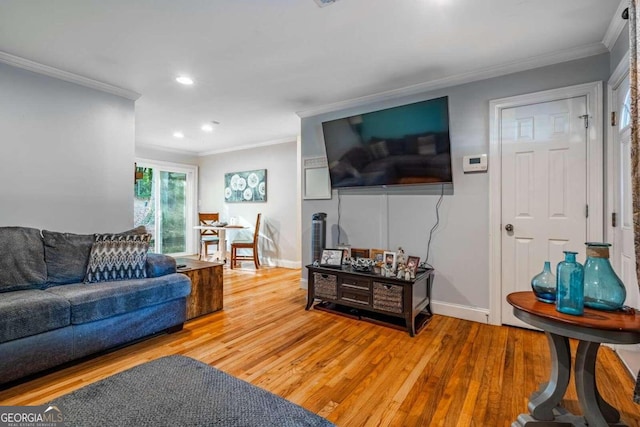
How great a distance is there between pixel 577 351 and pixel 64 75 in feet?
14.2

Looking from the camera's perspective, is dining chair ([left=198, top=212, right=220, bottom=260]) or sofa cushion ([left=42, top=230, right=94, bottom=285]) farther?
dining chair ([left=198, top=212, right=220, bottom=260])

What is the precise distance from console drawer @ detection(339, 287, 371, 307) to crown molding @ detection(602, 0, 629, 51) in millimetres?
2662

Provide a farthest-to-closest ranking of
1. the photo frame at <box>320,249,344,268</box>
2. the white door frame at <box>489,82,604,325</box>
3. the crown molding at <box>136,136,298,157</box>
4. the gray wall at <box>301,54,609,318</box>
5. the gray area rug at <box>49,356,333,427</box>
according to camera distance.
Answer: the crown molding at <box>136,136,298,157</box>
the photo frame at <box>320,249,344,268</box>
the gray wall at <box>301,54,609,318</box>
the white door frame at <box>489,82,604,325</box>
the gray area rug at <box>49,356,333,427</box>

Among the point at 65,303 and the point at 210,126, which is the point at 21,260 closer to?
the point at 65,303

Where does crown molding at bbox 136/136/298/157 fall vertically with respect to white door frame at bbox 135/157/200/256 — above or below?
above

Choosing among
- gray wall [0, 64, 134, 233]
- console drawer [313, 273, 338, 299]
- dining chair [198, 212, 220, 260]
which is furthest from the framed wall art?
console drawer [313, 273, 338, 299]

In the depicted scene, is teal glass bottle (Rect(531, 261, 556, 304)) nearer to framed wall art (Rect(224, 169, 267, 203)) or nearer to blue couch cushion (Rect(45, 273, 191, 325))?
blue couch cushion (Rect(45, 273, 191, 325))

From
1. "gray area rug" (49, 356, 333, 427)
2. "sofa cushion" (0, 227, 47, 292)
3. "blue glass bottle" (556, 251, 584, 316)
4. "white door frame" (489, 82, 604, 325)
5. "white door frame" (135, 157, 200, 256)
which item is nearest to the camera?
"gray area rug" (49, 356, 333, 427)

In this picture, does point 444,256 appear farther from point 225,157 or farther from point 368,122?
point 225,157

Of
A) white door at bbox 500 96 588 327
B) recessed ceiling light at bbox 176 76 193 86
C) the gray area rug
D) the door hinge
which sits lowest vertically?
the gray area rug

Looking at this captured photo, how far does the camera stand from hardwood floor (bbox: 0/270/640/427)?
1.68m

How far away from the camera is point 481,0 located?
6.30 feet

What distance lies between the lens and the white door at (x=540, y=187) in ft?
8.21

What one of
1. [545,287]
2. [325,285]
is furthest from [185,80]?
[545,287]
